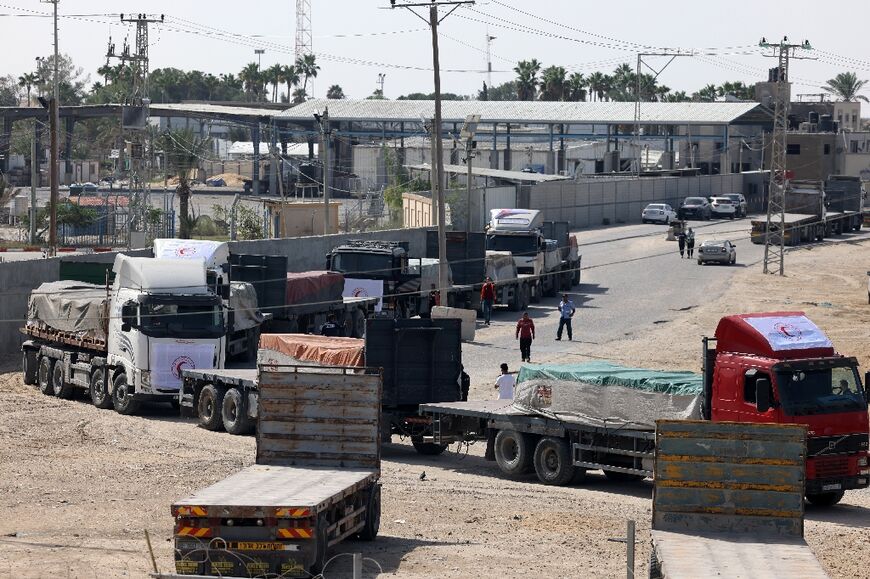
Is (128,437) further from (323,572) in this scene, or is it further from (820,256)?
(820,256)

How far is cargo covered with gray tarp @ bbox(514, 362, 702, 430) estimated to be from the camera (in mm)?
21719

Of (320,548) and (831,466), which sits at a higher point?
(320,548)

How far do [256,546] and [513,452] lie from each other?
936 centimetres

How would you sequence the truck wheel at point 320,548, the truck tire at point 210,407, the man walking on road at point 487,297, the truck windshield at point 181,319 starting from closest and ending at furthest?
1. the truck wheel at point 320,548
2. the truck tire at point 210,407
3. the truck windshield at point 181,319
4. the man walking on road at point 487,297

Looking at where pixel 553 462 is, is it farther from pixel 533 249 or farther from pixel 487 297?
pixel 533 249

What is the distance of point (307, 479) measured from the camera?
17.5 metres

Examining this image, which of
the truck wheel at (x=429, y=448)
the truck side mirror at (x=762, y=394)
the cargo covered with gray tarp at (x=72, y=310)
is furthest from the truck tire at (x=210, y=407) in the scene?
the truck side mirror at (x=762, y=394)

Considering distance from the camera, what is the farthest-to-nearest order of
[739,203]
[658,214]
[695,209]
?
1. [739,203]
2. [695,209]
3. [658,214]

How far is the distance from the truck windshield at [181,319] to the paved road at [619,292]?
8458mm

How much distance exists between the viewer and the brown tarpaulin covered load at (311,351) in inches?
1027

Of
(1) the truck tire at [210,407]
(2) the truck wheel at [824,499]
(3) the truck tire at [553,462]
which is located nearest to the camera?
(2) the truck wheel at [824,499]

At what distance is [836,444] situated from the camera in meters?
21.0

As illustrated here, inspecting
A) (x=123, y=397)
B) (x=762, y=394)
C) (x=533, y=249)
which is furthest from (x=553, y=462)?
(x=533, y=249)

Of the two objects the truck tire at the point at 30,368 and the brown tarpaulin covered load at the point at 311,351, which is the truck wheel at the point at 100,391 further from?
the brown tarpaulin covered load at the point at 311,351
